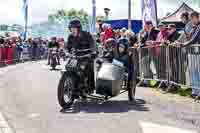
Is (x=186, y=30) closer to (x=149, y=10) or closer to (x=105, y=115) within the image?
(x=105, y=115)

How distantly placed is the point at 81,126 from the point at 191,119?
82.3 inches

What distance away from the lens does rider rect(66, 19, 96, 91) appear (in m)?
11.3

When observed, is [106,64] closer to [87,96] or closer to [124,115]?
[87,96]

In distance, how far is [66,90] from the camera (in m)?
10.8

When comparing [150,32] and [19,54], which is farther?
[19,54]

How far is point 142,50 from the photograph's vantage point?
1556 cm

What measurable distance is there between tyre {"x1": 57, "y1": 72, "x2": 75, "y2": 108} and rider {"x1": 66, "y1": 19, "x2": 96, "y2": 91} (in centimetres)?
62

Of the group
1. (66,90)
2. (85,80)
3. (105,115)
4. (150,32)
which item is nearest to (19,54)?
(150,32)

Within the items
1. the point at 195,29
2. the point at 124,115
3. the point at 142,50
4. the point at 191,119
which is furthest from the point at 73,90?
the point at 142,50

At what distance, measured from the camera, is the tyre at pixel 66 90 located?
1052 centimetres

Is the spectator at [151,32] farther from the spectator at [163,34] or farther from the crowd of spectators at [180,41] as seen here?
the spectator at [163,34]

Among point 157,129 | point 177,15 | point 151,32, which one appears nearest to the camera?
point 157,129

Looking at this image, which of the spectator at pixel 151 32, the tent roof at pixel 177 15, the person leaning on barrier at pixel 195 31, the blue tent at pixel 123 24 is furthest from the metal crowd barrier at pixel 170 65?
the blue tent at pixel 123 24

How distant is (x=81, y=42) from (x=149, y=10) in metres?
6.35
